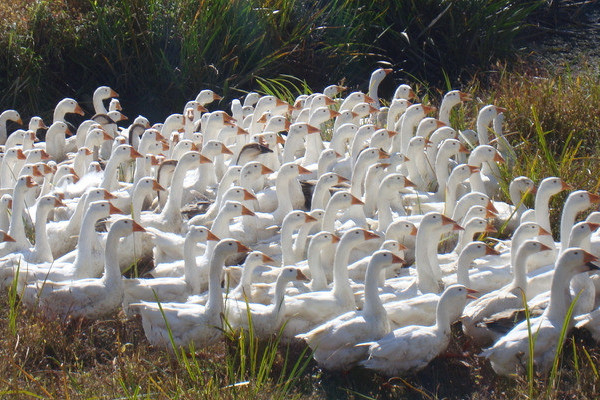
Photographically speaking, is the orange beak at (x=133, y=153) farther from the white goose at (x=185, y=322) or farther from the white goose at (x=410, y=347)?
the white goose at (x=410, y=347)

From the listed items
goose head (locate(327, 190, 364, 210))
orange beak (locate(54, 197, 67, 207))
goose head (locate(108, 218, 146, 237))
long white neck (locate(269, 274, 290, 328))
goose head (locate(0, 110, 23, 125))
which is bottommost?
goose head (locate(0, 110, 23, 125))


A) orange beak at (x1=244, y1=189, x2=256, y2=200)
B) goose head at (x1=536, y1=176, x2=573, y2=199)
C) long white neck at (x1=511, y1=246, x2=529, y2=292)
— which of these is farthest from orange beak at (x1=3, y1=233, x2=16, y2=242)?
goose head at (x1=536, y1=176, x2=573, y2=199)

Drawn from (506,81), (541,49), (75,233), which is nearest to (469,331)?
(75,233)

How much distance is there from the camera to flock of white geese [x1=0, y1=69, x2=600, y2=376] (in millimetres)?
5141

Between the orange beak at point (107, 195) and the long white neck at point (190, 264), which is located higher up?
the orange beak at point (107, 195)

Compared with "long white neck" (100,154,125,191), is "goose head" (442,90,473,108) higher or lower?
higher

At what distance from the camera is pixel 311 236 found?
6449mm

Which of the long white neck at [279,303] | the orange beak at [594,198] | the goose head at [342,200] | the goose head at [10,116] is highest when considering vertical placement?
the orange beak at [594,198]

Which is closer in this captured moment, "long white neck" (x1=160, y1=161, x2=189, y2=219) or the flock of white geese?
the flock of white geese

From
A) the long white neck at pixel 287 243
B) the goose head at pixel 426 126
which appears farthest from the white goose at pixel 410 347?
the goose head at pixel 426 126

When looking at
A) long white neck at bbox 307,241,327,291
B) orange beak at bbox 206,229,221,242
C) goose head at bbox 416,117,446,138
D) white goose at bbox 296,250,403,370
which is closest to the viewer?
white goose at bbox 296,250,403,370

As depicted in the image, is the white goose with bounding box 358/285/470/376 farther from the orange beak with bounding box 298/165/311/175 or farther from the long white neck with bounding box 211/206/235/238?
the orange beak with bounding box 298/165/311/175

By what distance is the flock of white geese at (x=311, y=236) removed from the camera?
514cm

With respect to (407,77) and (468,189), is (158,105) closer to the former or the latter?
(407,77)
